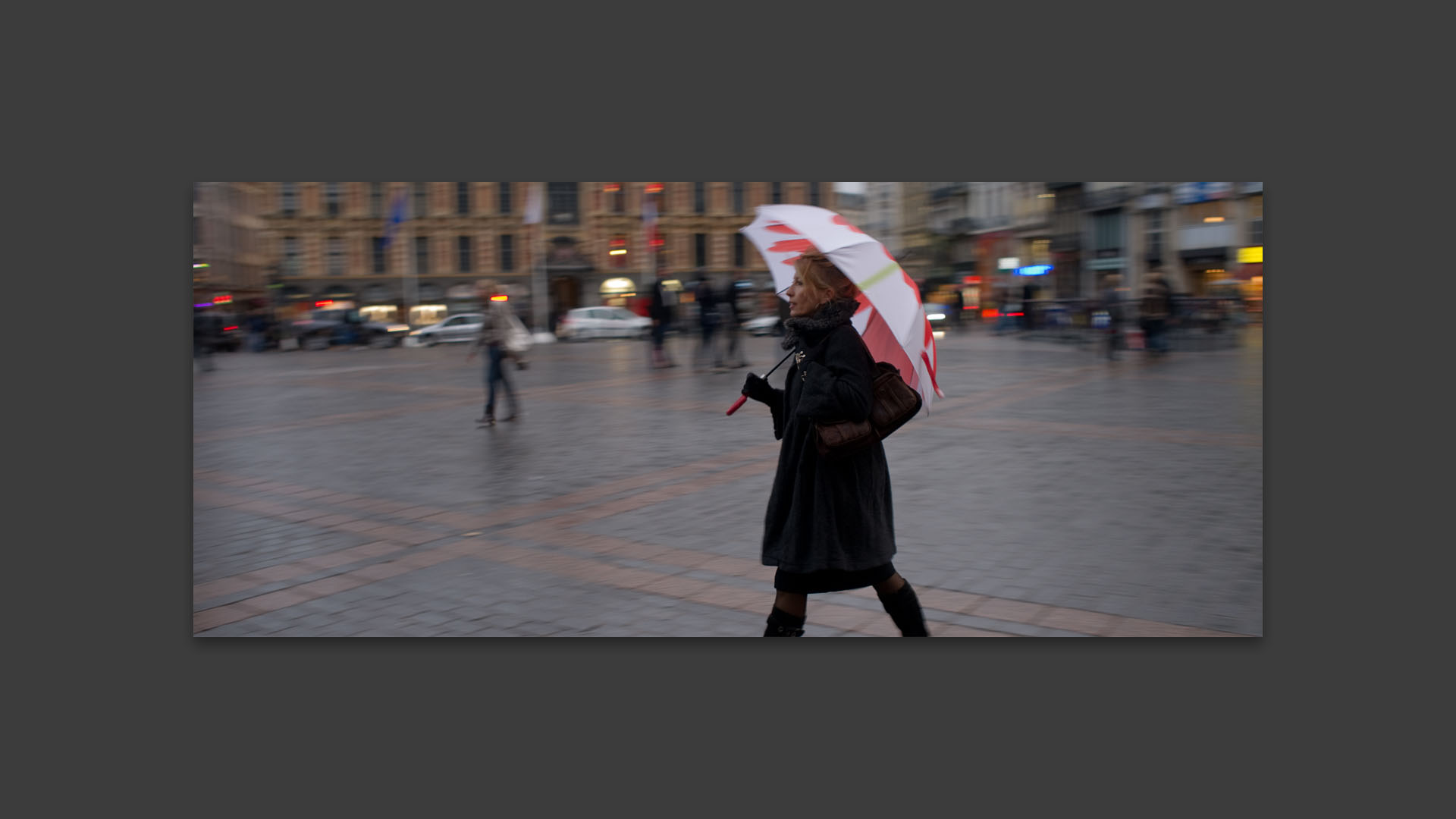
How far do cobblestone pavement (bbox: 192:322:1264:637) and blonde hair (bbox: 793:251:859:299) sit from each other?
162cm

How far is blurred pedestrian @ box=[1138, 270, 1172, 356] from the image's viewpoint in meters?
8.30

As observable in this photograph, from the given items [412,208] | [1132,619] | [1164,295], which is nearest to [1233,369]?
[1164,295]

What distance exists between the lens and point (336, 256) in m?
6.90

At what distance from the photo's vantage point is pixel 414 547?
6.78 m

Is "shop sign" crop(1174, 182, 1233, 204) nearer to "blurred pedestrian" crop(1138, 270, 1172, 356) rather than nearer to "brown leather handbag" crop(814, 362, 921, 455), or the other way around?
"blurred pedestrian" crop(1138, 270, 1172, 356)

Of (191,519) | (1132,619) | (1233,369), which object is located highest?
(1233,369)

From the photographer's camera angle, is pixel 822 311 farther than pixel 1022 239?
No

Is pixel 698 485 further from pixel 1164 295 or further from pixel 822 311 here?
pixel 822 311

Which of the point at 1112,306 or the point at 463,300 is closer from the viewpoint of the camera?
the point at 463,300

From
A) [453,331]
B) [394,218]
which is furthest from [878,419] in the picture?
[453,331]

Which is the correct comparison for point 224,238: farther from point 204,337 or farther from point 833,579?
point 833,579

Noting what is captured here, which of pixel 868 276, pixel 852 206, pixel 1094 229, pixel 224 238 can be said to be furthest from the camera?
pixel 1094 229

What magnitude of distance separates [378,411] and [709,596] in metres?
7.91

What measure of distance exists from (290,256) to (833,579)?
3.90 meters
